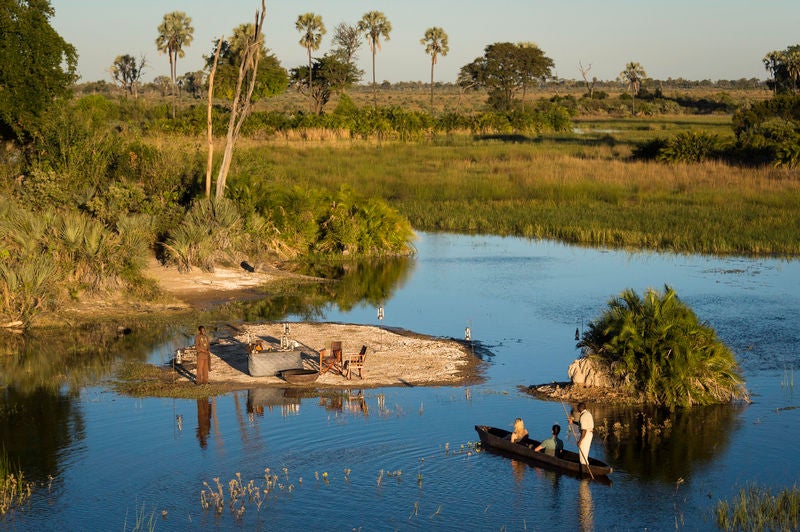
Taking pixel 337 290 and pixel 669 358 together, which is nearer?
pixel 669 358

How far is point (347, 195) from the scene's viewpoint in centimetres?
4284

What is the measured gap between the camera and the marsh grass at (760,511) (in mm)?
14992

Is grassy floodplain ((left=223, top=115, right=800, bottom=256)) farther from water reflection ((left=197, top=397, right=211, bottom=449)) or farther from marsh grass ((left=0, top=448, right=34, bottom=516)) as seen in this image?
marsh grass ((left=0, top=448, right=34, bottom=516))

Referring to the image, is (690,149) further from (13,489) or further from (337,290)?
(13,489)

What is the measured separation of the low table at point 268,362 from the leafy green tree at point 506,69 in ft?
339

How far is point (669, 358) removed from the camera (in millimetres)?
21203

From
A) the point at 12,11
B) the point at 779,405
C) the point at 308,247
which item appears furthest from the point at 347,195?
the point at 779,405

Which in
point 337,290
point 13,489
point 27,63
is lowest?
point 337,290

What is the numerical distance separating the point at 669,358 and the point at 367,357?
6.75m

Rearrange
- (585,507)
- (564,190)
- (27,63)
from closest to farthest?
(585,507) < (27,63) < (564,190)

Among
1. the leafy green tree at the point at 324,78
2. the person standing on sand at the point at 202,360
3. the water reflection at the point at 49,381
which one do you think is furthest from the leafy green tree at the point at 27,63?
the leafy green tree at the point at 324,78

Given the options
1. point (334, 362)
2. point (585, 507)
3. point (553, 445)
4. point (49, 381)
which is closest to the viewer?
point (585, 507)

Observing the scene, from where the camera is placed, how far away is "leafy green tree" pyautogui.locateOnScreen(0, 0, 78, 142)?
40.2 metres

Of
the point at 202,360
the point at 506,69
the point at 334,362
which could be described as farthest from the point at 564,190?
the point at 506,69
